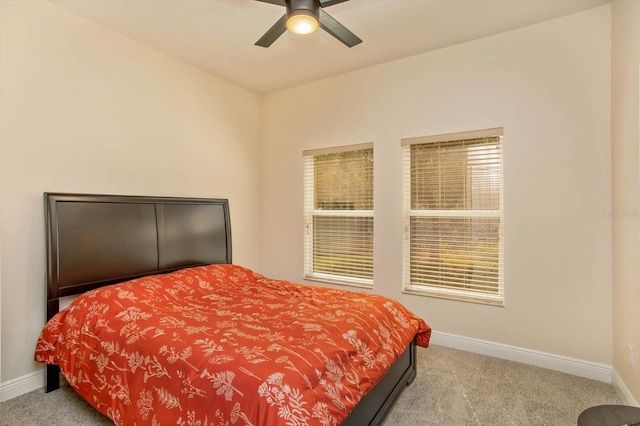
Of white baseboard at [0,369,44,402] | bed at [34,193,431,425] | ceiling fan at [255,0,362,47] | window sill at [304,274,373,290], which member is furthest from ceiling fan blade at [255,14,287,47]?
white baseboard at [0,369,44,402]

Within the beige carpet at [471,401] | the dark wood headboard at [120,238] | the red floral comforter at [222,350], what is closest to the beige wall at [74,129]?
the dark wood headboard at [120,238]

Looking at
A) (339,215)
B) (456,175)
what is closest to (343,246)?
(339,215)

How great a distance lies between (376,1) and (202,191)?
240cm

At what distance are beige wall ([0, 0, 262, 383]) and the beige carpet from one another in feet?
1.25

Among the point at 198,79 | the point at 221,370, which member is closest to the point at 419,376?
the point at 221,370

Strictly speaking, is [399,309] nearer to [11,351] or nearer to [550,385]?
[550,385]

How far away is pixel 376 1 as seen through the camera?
93.0 inches

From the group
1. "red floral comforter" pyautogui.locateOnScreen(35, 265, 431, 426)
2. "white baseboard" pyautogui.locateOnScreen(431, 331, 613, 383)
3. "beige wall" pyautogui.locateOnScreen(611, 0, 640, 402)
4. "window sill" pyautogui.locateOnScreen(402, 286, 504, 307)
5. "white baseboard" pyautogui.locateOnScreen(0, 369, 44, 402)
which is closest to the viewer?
"red floral comforter" pyautogui.locateOnScreen(35, 265, 431, 426)

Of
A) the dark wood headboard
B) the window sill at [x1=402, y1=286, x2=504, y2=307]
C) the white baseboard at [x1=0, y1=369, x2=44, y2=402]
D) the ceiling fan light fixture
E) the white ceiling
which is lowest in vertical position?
the white baseboard at [x1=0, y1=369, x2=44, y2=402]

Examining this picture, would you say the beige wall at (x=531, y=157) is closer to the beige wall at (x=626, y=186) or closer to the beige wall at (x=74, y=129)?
the beige wall at (x=626, y=186)

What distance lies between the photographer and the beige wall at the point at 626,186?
6.47 feet

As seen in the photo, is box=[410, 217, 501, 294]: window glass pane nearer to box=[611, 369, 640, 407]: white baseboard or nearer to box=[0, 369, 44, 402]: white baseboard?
box=[611, 369, 640, 407]: white baseboard

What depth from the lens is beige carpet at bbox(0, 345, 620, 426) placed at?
1.98 metres

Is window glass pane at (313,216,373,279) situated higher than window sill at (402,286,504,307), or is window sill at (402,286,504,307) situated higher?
window glass pane at (313,216,373,279)
